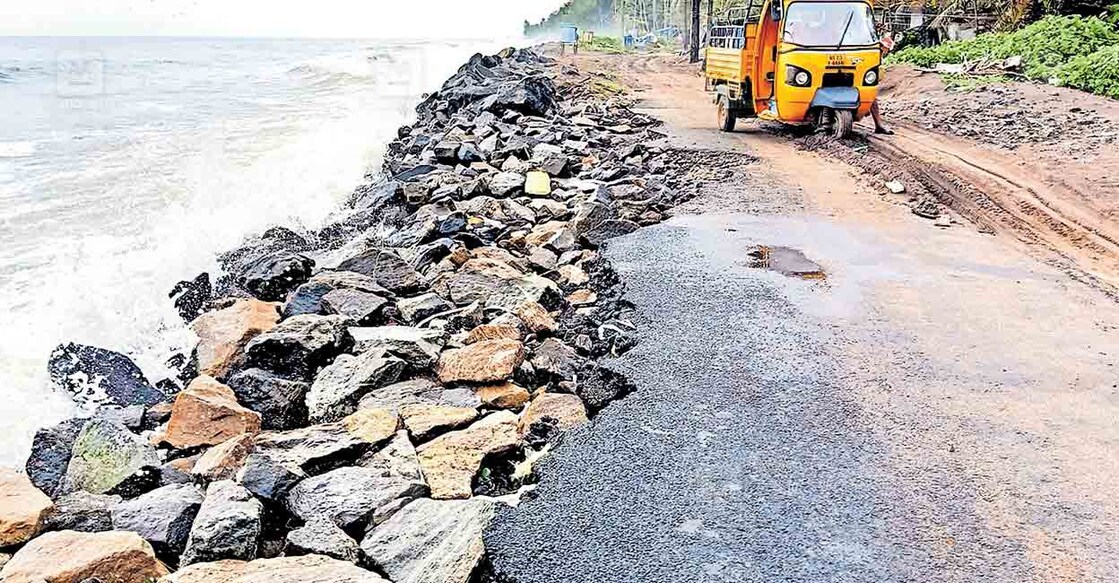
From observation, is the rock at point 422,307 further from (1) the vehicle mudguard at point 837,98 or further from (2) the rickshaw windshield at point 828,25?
(2) the rickshaw windshield at point 828,25

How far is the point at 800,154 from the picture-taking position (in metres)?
12.1

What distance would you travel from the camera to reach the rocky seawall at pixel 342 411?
3508 mm

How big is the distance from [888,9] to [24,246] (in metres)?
24.9

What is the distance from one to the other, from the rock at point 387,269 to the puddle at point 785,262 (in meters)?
2.89

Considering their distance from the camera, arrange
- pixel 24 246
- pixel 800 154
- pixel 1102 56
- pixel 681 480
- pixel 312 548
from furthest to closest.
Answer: pixel 1102 56 → pixel 800 154 → pixel 24 246 → pixel 681 480 → pixel 312 548

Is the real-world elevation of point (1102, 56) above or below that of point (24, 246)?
above

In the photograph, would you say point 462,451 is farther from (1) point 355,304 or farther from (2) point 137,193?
(2) point 137,193

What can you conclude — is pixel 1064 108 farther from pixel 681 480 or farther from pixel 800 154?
pixel 681 480

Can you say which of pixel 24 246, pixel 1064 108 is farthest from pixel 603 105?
pixel 24 246

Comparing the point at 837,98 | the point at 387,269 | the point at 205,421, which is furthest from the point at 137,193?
the point at 837,98

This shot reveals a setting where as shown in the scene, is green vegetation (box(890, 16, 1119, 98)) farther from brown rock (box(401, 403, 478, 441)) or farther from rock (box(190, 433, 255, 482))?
rock (box(190, 433, 255, 482))

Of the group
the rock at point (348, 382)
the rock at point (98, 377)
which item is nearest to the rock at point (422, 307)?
the rock at point (348, 382)

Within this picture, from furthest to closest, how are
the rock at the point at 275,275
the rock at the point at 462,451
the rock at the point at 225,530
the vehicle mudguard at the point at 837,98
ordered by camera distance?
the vehicle mudguard at the point at 837,98, the rock at the point at 275,275, the rock at the point at 462,451, the rock at the point at 225,530

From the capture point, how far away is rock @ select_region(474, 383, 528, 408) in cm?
481
